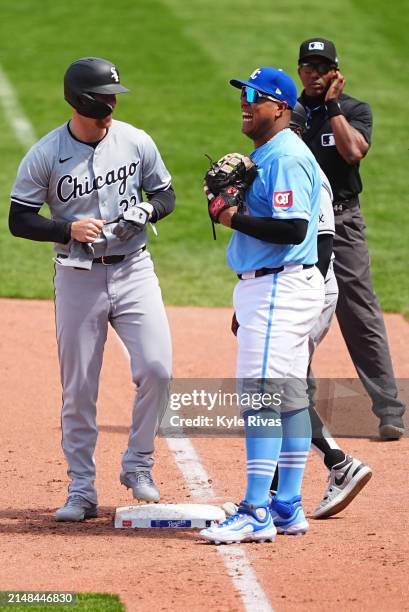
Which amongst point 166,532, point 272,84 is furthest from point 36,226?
point 166,532

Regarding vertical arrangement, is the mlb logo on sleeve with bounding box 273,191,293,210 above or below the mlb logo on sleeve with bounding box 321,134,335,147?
above

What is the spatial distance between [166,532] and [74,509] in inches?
18.6

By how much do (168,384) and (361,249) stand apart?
6.98ft

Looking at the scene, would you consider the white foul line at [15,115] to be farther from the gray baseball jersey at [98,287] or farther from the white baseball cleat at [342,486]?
the white baseball cleat at [342,486]

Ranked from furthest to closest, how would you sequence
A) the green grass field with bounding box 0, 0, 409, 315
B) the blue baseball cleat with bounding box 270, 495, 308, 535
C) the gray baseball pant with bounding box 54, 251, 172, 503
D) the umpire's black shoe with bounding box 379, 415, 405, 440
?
the green grass field with bounding box 0, 0, 409, 315 → the umpire's black shoe with bounding box 379, 415, 405, 440 → the gray baseball pant with bounding box 54, 251, 172, 503 → the blue baseball cleat with bounding box 270, 495, 308, 535

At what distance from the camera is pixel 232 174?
5863mm

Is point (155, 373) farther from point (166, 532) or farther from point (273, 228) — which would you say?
point (273, 228)

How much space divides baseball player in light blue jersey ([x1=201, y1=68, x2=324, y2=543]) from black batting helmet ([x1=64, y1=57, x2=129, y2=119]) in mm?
622

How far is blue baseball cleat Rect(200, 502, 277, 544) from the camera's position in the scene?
5.91 metres

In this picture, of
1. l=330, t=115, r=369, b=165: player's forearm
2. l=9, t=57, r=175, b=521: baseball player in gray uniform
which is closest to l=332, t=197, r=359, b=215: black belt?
l=330, t=115, r=369, b=165: player's forearm

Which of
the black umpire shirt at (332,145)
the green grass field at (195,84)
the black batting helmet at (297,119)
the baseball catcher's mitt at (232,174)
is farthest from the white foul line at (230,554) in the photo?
the green grass field at (195,84)

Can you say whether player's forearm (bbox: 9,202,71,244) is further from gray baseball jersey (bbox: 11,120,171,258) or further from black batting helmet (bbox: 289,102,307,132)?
black batting helmet (bbox: 289,102,307,132)

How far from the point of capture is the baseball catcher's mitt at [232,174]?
587 centimetres

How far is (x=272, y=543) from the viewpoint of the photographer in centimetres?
599
